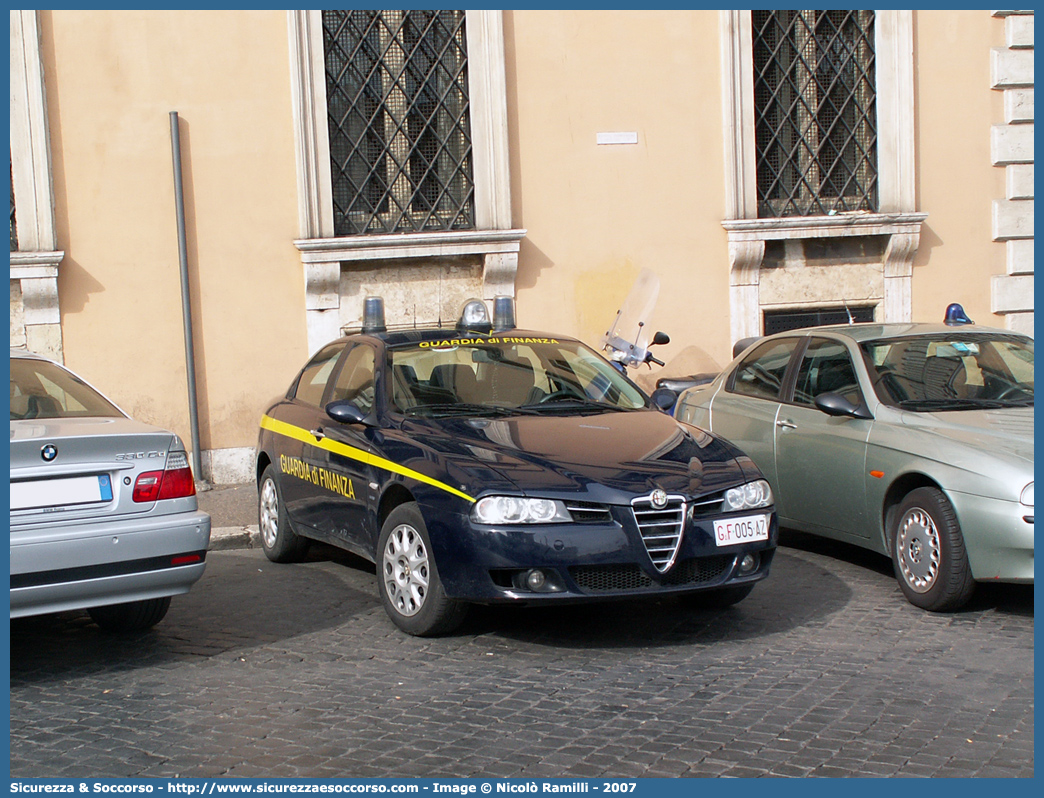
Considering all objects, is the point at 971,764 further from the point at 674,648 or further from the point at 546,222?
the point at 546,222

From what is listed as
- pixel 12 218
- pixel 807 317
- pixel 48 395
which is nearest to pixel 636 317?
pixel 807 317

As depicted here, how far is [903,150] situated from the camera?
12.7 metres

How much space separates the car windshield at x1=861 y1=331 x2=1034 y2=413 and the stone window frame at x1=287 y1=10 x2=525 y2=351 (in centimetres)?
539

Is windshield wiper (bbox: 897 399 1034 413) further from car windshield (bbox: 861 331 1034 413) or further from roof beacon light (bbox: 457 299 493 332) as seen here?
roof beacon light (bbox: 457 299 493 332)

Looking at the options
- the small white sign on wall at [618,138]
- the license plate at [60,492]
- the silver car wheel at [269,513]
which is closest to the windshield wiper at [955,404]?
the silver car wheel at [269,513]

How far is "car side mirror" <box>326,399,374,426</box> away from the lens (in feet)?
20.2

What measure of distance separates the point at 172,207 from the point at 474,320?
16.2 ft

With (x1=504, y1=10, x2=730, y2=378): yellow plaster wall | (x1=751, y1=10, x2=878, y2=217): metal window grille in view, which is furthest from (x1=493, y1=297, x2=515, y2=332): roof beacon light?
(x1=751, y1=10, x2=878, y2=217): metal window grille

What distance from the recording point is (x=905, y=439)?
246 inches

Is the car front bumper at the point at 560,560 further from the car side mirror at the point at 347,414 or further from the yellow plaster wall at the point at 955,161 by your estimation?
the yellow plaster wall at the point at 955,161

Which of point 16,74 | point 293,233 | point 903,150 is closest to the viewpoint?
point 16,74

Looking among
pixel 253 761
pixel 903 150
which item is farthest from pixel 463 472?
pixel 903 150

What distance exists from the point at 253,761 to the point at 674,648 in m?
2.13

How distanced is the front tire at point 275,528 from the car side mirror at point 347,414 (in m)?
1.54
